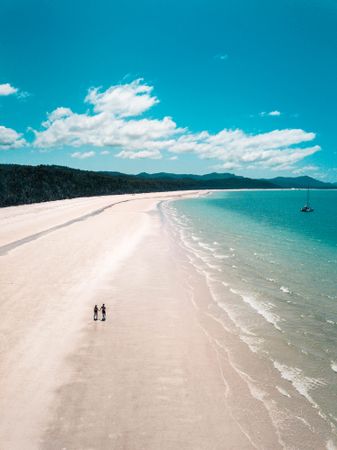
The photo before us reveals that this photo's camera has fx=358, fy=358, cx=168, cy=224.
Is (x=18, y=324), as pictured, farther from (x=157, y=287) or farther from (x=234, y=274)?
(x=234, y=274)

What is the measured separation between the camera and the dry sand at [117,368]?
7039 millimetres

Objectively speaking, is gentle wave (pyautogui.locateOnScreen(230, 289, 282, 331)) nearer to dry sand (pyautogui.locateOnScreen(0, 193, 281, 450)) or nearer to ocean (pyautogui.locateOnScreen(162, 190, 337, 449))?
ocean (pyautogui.locateOnScreen(162, 190, 337, 449))

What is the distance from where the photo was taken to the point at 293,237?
36531 mm

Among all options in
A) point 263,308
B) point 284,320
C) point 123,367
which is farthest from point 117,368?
point 263,308

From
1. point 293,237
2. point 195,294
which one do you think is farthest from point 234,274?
point 293,237

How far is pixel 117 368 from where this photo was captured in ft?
31.3

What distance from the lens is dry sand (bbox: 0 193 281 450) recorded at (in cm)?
704

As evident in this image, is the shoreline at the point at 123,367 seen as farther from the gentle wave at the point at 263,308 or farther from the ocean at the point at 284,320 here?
the gentle wave at the point at 263,308

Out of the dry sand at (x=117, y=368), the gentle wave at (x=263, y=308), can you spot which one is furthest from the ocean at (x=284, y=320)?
the dry sand at (x=117, y=368)

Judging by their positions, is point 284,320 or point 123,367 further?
point 284,320

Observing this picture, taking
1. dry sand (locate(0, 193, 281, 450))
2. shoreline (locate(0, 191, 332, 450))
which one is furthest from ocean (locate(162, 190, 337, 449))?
dry sand (locate(0, 193, 281, 450))

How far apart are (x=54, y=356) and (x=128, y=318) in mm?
3535

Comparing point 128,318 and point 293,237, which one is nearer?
point 128,318

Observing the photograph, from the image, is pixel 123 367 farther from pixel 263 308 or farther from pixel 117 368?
pixel 263 308
